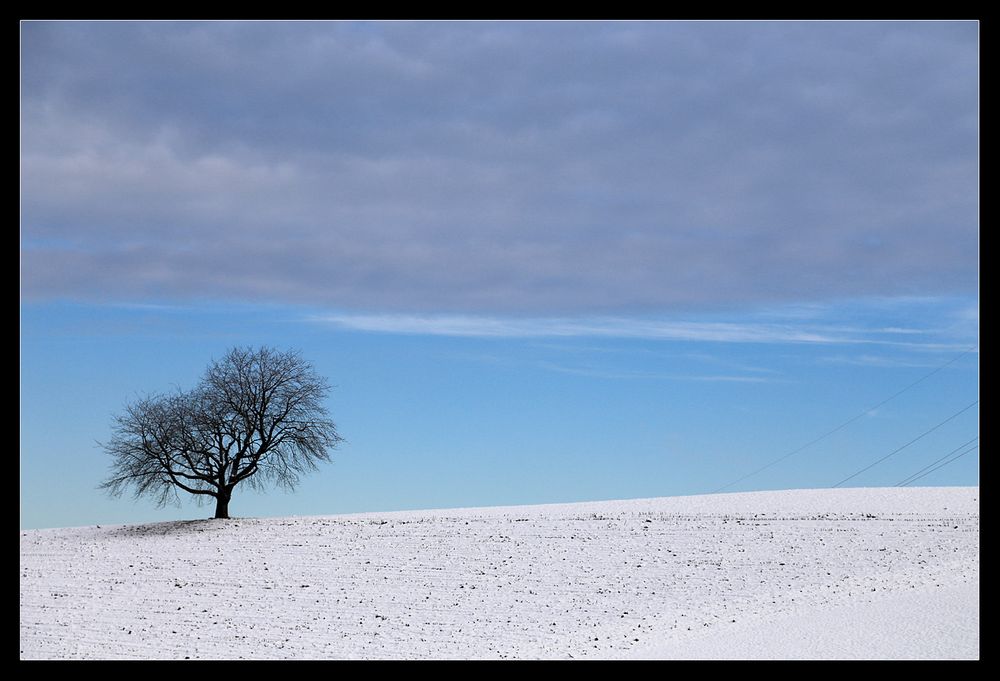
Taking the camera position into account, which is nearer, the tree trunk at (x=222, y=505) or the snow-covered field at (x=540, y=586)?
the snow-covered field at (x=540, y=586)

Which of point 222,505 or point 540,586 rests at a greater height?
point 222,505

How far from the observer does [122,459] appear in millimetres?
34125

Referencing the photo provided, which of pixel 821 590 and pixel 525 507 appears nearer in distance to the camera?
pixel 821 590

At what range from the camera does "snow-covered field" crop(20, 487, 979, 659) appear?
13.7m

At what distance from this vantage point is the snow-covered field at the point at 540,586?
13.7 m

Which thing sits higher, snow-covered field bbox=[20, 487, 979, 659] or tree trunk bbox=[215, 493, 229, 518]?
tree trunk bbox=[215, 493, 229, 518]

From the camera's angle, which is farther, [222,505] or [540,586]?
[222,505]

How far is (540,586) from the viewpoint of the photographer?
61.6ft

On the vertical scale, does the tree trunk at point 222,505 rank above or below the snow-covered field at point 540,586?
above

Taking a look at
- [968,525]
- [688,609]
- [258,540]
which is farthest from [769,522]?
[258,540]

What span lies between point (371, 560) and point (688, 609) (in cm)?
905

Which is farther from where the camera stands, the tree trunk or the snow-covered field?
the tree trunk
